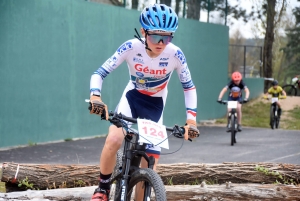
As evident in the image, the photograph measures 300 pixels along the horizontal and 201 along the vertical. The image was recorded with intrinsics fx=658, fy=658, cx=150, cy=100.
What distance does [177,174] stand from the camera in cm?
791

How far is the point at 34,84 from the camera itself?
48.3 feet

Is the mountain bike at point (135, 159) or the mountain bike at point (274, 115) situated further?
the mountain bike at point (274, 115)

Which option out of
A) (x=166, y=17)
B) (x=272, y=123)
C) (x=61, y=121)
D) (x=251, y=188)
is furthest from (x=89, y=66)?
(x=166, y=17)

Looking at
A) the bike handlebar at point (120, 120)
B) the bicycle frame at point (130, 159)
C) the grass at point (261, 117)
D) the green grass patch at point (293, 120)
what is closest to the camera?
the bike handlebar at point (120, 120)

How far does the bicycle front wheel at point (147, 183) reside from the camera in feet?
16.7

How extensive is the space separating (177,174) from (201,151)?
6.53 m

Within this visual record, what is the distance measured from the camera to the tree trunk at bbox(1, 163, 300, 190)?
7766 millimetres

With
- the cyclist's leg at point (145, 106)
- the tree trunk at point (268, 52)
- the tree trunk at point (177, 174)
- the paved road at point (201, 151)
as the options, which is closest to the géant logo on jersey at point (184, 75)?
the cyclist's leg at point (145, 106)

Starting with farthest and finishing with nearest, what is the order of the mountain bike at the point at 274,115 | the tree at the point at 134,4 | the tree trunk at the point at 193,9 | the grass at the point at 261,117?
the grass at the point at 261,117, the tree trunk at the point at 193,9, the mountain bike at the point at 274,115, the tree at the point at 134,4

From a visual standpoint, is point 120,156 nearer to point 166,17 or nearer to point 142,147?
point 142,147

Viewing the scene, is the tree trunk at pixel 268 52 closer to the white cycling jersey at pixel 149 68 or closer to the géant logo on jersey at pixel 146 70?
the white cycling jersey at pixel 149 68

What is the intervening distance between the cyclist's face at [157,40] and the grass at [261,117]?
16.7m

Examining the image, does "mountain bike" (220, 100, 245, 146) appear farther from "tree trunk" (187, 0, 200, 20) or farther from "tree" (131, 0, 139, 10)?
"tree trunk" (187, 0, 200, 20)

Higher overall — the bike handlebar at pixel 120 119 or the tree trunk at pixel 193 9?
the tree trunk at pixel 193 9
